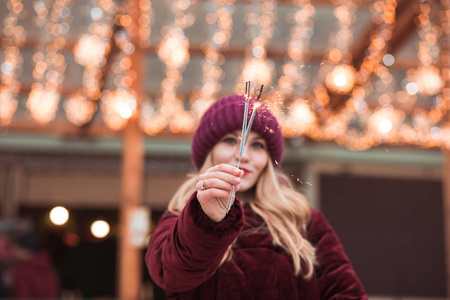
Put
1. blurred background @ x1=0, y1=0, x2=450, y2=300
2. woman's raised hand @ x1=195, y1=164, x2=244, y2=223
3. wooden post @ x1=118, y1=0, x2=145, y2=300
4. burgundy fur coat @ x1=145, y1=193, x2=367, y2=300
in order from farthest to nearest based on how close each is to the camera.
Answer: blurred background @ x1=0, y1=0, x2=450, y2=300, wooden post @ x1=118, y1=0, x2=145, y2=300, burgundy fur coat @ x1=145, y1=193, x2=367, y2=300, woman's raised hand @ x1=195, y1=164, x2=244, y2=223

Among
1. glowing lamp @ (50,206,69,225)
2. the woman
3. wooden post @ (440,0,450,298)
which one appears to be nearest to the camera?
the woman

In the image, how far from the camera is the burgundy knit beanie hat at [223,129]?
44.1 inches

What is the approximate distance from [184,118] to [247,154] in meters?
4.97

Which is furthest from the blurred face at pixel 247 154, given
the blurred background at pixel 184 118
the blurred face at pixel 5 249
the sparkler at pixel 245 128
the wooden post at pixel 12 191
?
the wooden post at pixel 12 191

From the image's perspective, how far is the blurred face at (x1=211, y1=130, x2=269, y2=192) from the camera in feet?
3.63

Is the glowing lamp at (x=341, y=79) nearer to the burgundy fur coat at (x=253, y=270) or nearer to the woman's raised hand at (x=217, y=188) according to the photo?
the burgundy fur coat at (x=253, y=270)

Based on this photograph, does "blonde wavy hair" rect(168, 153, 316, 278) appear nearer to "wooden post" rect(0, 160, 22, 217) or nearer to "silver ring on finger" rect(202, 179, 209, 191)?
"silver ring on finger" rect(202, 179, 209, 191)

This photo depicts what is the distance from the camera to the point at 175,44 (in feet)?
13.6

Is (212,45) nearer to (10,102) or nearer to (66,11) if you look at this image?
(66,11)

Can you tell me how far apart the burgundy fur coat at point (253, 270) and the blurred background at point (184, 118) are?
1377mm

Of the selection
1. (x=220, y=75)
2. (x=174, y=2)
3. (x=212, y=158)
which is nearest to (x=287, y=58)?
(x=220, y=75)

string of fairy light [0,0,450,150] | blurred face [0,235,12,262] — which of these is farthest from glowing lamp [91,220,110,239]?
blurred face [0,235,12,262]

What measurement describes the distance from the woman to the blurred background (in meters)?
1.33

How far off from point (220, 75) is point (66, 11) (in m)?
1.91
